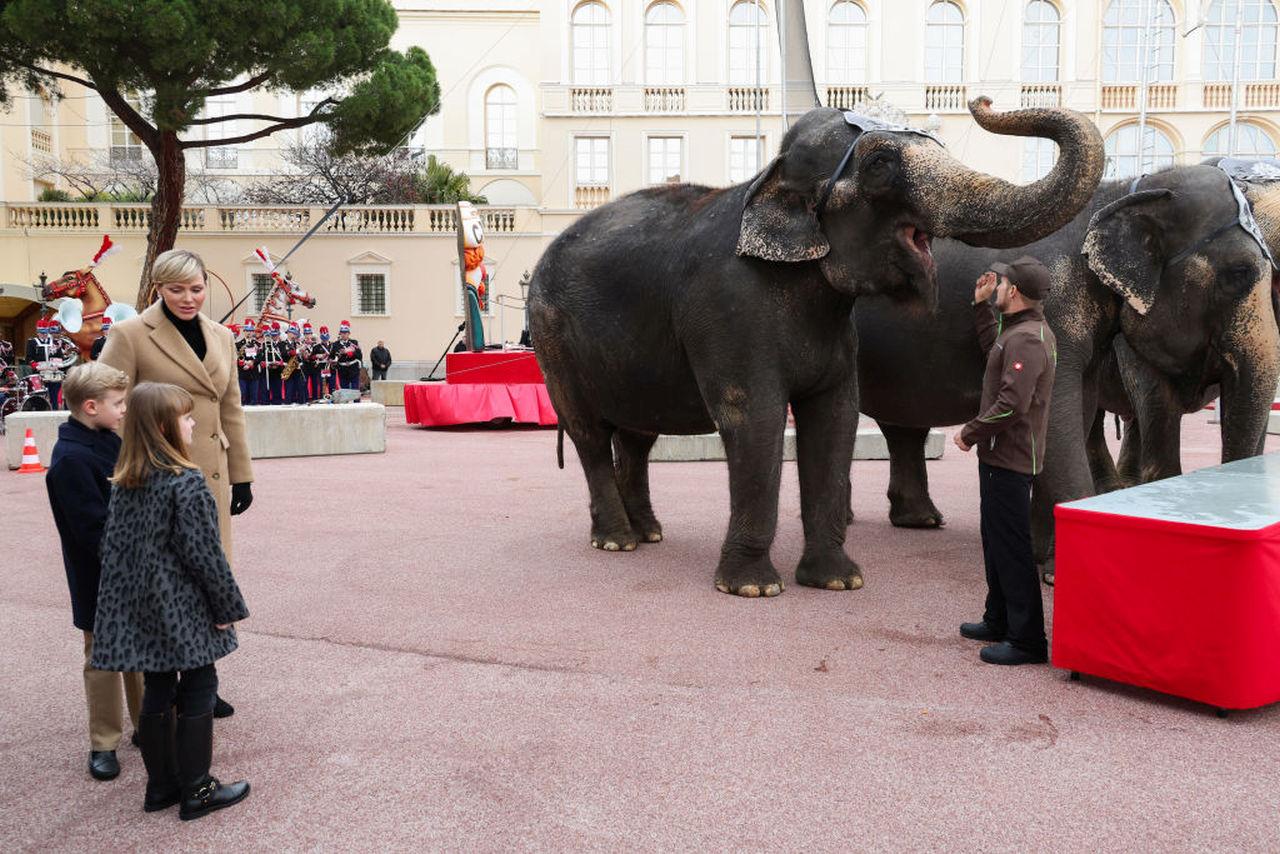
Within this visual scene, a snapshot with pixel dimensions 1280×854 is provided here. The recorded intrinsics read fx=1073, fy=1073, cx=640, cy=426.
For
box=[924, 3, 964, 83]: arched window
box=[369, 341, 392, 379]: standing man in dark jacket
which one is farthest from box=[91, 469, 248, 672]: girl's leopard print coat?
box=[924, 3, 964, 83]: arched window

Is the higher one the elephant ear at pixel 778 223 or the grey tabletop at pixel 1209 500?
the elephant ear at pixel 778 223

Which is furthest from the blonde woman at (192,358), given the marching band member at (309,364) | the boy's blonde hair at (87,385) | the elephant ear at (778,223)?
the marching band member at (309,364)

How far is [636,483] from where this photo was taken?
24.3 ft

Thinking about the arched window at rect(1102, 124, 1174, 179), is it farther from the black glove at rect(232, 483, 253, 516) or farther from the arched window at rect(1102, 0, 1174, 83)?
the black glove at rect(232, 483, 253, 516)

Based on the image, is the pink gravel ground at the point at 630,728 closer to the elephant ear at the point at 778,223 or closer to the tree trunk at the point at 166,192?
the elephant ear at the point at 778,223

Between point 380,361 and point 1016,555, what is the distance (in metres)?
27.4

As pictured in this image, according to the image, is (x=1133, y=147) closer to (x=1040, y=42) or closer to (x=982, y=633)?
(x=1040, y=42)

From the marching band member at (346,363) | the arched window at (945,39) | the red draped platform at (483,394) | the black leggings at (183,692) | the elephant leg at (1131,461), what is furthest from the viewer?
the arched window at (945,39)

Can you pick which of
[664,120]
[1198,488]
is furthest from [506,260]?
[1198,488]

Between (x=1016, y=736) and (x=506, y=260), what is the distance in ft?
102

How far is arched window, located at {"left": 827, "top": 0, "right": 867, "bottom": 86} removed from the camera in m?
35.8

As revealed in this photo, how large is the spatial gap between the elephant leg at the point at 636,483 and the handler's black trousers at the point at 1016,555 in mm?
3182

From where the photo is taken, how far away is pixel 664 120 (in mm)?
35719

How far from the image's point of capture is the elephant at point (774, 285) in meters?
4.84
